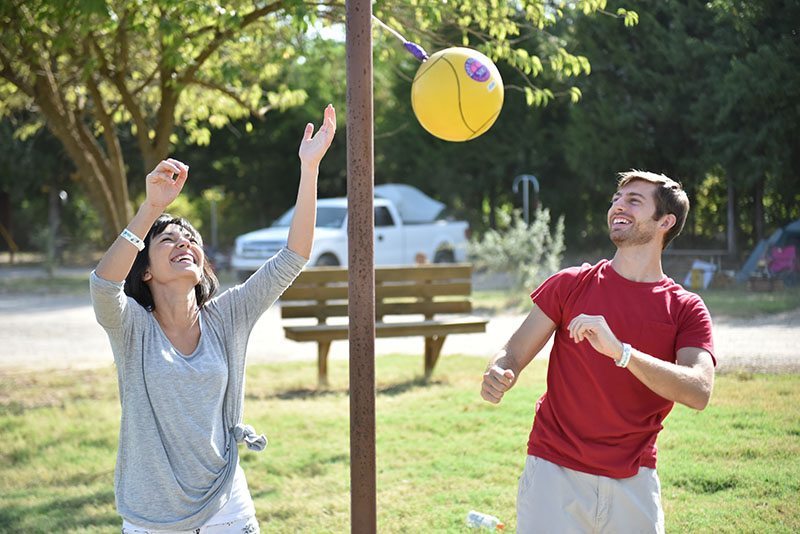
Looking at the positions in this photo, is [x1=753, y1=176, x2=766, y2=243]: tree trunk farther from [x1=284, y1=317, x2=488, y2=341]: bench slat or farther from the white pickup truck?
the white pickup truck

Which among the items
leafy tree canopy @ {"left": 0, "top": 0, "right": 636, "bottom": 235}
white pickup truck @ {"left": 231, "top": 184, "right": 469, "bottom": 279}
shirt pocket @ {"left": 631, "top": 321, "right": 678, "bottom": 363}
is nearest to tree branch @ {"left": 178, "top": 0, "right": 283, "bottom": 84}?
leafy tree canopy @ {"left": 0, "top": 0, "right": 636, "bottom": 235}

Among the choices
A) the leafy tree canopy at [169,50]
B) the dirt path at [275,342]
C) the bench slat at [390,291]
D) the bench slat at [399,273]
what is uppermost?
the leafy tree canopy at [169,50]

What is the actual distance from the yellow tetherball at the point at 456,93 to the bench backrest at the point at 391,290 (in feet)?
16.1

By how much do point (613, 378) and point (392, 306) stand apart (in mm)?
6115

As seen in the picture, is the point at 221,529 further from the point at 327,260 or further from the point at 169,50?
the point at 327,260

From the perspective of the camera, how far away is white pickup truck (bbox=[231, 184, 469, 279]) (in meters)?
18.5

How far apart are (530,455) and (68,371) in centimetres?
801

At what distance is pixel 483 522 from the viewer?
456cm

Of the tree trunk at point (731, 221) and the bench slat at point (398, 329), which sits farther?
the tree trunk at point (731, 221)

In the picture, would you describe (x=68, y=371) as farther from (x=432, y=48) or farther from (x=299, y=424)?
(x=432, y=48)

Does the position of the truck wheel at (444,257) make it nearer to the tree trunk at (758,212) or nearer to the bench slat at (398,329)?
the tree trunk at (758,212)

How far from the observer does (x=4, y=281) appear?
2212 cm

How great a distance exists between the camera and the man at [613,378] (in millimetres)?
2762

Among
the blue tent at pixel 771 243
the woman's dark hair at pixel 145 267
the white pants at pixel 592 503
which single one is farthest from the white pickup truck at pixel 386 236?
the white pants at pixel 592 503
